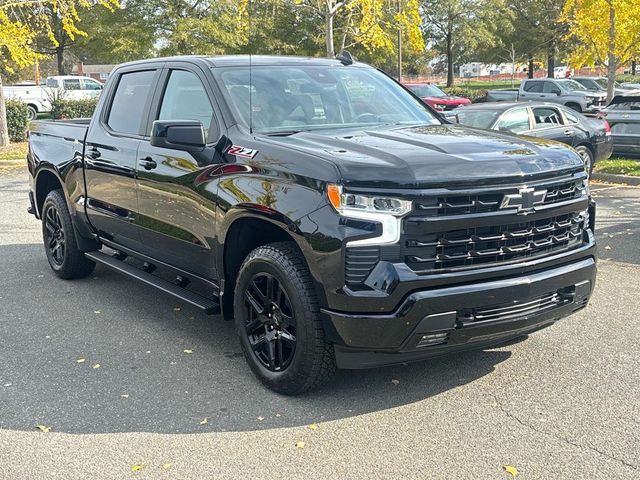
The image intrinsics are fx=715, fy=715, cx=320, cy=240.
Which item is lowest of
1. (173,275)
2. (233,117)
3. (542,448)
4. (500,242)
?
(542,448)

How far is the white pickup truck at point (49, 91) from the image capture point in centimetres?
2906

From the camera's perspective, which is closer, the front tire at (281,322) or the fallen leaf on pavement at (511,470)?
the fallen leaf on pavement at (511,470)

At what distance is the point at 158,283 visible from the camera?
520 cm

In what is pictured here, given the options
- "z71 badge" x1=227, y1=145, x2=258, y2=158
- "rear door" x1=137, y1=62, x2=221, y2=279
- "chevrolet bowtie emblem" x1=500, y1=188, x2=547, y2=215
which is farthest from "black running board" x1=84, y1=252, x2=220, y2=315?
"chevrolet bowtie emblem" x1=500, y1=188, x2=547, y2=215

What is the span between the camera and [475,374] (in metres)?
4.39

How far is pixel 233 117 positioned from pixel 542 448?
104 inches

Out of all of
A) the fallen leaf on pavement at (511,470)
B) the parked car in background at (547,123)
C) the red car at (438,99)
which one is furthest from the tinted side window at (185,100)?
the red car at (438,99)

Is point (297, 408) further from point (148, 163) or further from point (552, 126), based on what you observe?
point (552, 126)

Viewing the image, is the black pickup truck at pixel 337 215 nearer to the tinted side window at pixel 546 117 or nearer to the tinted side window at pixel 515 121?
the tinted side window at pixel 515 121

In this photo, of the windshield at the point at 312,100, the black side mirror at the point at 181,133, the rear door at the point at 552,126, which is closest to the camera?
the black side mirror at the point at 181,133

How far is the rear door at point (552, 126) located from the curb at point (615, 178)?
3.41 feet

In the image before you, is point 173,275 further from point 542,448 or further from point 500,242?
point 542,448

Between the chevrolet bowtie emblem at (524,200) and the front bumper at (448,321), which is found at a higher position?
the chevrolet bowtie emblem at (524,200)

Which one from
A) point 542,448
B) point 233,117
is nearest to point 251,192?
point 233,117
